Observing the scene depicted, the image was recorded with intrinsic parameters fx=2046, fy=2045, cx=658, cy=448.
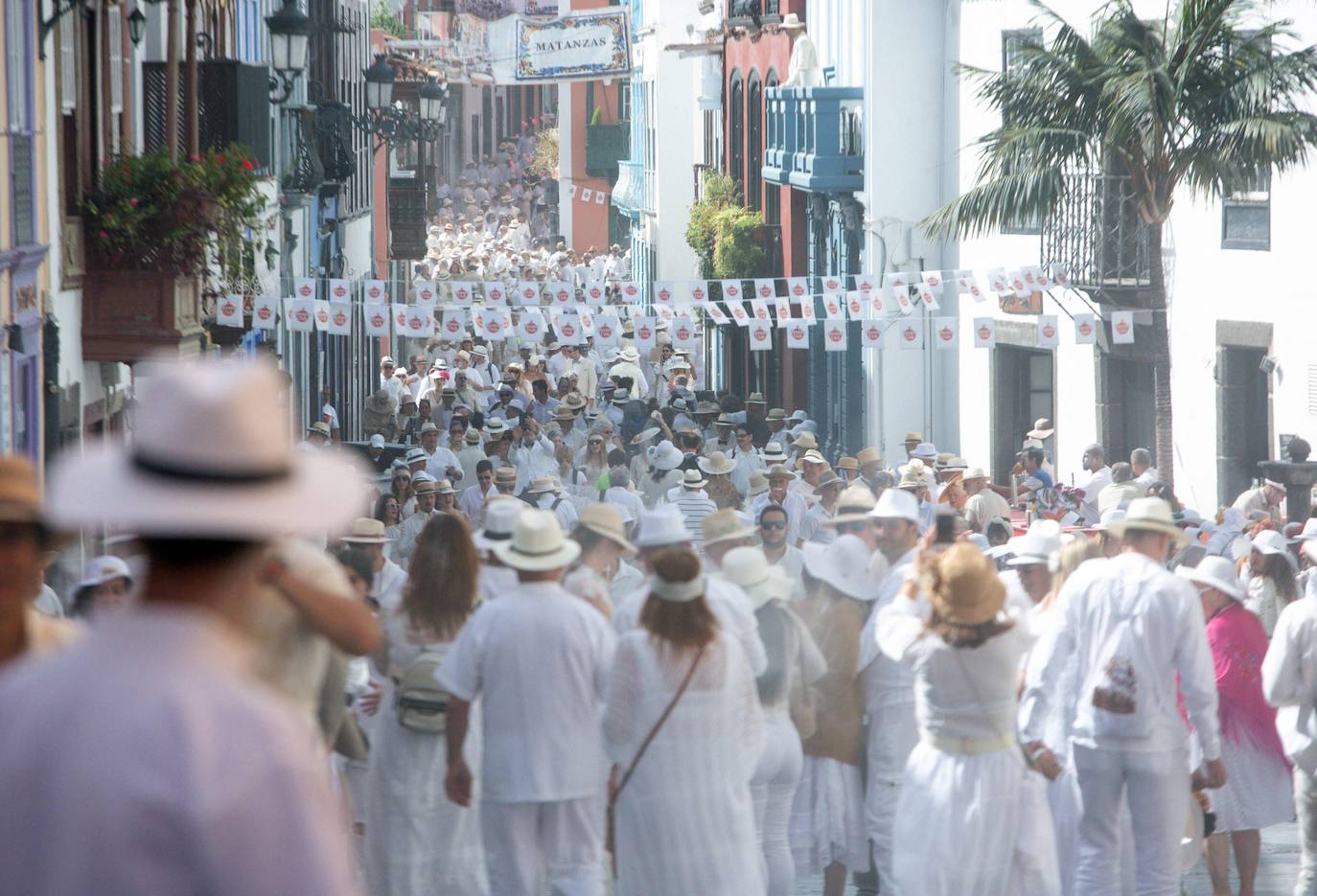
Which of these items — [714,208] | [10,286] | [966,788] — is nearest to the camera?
[966,788]

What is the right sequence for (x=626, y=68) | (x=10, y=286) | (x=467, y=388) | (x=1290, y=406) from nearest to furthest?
1. (x=10, y=286)
2. (x=1290, y=406)
3. (x=467, y=388)
4. (x=626, y=68)

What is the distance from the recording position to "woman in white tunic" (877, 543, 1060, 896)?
6.70 meters

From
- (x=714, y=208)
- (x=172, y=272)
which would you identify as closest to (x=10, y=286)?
(x=172, y=272)

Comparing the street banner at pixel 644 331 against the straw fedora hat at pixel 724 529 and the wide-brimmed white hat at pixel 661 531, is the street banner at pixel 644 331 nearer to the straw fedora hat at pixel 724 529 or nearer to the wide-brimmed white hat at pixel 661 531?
the straw fedora hat at pixel 724 529

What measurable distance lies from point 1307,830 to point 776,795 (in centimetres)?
218

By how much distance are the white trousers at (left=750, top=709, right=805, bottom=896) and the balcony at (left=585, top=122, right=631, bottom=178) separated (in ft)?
199

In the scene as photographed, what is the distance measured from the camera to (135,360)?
48.5 ft

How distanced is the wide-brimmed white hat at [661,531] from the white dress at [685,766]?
1138 millimetres

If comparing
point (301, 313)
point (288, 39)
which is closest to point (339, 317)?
point (301, 313)

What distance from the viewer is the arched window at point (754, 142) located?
36719mm

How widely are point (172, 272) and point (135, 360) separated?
83 cm

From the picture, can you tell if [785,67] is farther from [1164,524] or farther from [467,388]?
[1164,524]

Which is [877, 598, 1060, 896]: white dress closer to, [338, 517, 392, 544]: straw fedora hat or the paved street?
the paved street

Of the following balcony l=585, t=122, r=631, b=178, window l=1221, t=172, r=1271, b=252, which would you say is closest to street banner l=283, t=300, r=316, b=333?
window l=1221, t=172, r=1271, b=252
